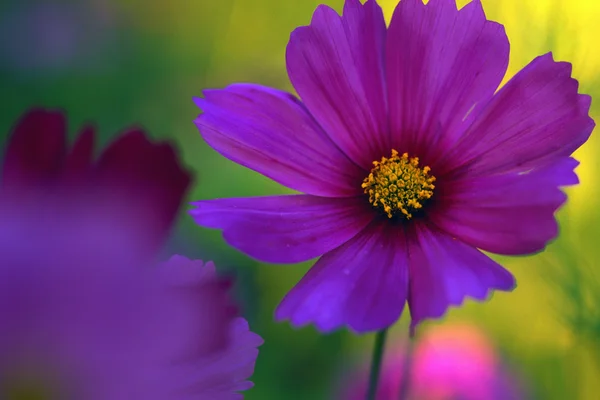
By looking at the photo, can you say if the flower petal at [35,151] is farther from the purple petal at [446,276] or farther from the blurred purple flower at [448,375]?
the blurred purple flower at [448,375]

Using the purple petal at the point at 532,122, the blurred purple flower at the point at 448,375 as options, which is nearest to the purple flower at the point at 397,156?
the purple petal at the point at 532,122

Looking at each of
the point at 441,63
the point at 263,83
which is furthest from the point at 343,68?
the point at 263,83

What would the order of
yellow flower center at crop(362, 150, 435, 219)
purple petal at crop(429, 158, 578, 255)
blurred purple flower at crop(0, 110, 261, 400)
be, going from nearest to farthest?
blurred purple flower at crop(0, 110, 261, 400), purple petal at crop(429, 158, 578, 255), yellow flower center at crop(362, 150, 435, 219)

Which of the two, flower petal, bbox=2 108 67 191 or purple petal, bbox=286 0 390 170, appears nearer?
flower petal, bbox=2 108 67 191

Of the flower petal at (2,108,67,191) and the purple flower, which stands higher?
the purple flower

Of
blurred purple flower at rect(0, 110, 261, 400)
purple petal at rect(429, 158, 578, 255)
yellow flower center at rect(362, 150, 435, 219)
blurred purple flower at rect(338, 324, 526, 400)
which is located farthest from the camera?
blurred purple flower at rect(338, 324, 526, 400)

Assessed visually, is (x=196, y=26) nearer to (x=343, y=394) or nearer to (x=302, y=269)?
(x=302, y=269)

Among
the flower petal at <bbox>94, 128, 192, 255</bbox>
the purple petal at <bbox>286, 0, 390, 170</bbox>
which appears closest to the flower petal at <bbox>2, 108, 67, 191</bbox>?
the flower petal at <bbox>94, 128, 192, 255</bbox>

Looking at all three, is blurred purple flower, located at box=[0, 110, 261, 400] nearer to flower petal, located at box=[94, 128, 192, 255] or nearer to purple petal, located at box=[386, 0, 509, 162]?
flower petal, located at box=[94, 128, 192, 255]
